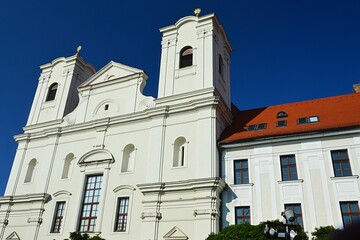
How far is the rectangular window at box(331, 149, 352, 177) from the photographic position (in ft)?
57.8

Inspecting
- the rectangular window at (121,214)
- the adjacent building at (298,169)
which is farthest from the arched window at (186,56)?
the rectangular window at (121,214)

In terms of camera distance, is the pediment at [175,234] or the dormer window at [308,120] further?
the dormer window at [308,120]

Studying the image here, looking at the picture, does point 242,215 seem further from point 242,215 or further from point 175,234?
point 175,234

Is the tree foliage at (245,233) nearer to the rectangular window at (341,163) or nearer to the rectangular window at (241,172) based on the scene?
the rectangular window at (341,163)

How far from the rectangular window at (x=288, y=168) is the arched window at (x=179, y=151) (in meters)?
6.29

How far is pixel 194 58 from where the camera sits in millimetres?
25203

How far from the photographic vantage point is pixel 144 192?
21.1 metres

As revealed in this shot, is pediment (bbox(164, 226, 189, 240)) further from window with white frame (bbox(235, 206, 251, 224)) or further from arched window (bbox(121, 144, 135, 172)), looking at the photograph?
arched window (bbox(121, 144, 135, 172))

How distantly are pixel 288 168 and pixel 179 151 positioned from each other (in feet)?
23.7

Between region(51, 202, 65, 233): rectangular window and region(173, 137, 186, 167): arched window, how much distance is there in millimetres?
9278

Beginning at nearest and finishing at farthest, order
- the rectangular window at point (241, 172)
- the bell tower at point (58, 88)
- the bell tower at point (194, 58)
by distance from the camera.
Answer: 1. the rectangular window at point (241, 172)
2. the bell tower at point (194, 58)
3. the bell tower at point (58, 88)

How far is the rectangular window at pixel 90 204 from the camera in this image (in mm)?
22672

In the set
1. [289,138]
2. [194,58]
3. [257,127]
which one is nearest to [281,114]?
[257,127]

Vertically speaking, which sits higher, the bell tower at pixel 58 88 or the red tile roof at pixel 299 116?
the bell tower at pixel 58 88
